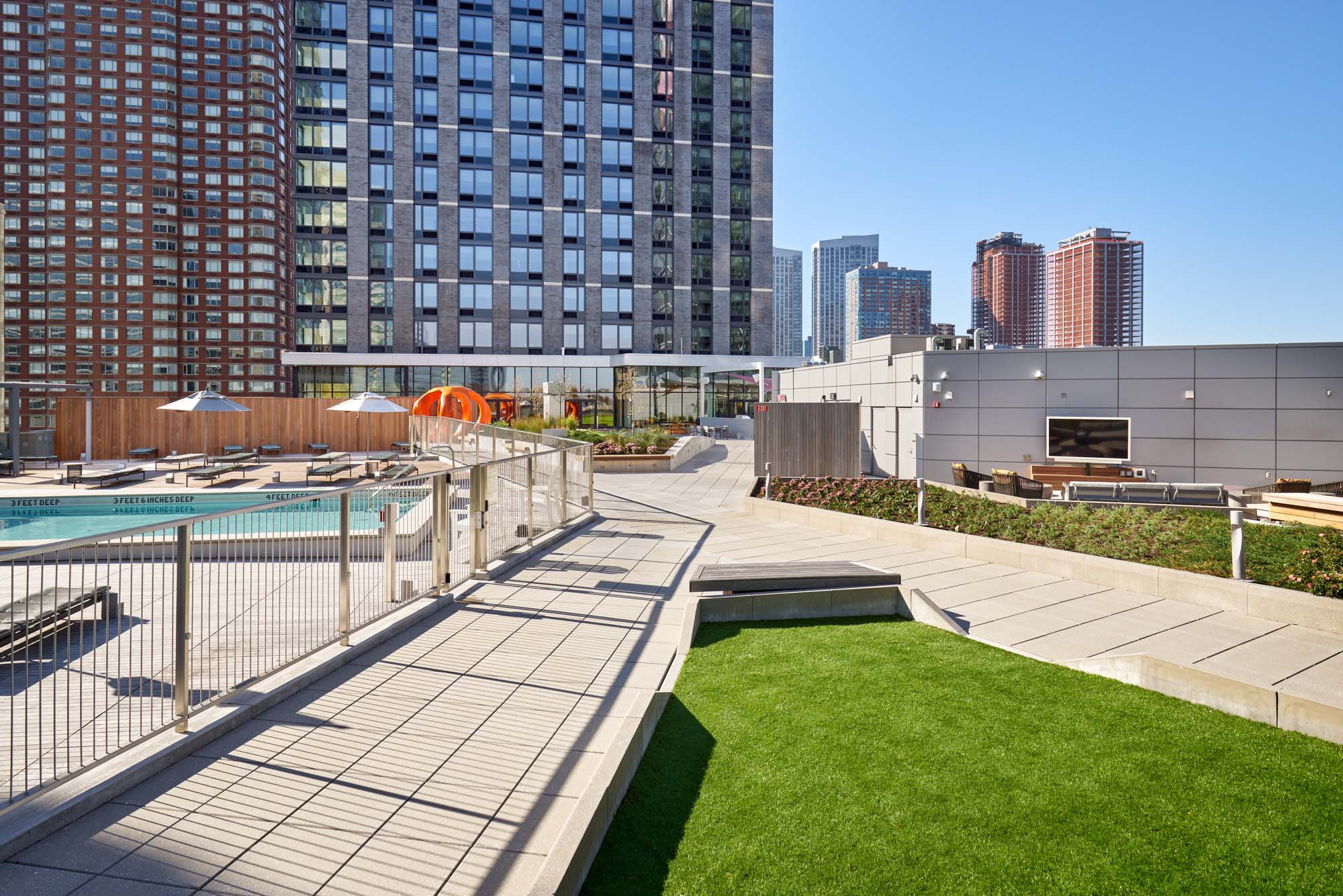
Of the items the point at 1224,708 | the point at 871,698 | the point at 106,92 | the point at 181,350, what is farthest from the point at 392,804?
the point at 106,92

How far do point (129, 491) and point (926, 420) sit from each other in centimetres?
2179

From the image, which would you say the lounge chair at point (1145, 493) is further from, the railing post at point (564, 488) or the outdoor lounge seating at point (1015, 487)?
the railing post at point (564, 488)

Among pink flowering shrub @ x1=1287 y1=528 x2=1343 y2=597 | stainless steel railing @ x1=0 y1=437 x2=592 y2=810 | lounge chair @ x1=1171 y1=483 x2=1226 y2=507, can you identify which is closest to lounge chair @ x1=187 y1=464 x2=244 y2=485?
stainless steel railing @ x1=0 y1=437 x2=592 y2=810

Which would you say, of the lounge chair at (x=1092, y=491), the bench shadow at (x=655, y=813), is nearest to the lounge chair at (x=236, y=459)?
the bench shadow at (x=655, y=813)

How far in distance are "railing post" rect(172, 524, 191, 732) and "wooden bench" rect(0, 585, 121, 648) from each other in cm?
38

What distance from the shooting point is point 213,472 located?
886 inches

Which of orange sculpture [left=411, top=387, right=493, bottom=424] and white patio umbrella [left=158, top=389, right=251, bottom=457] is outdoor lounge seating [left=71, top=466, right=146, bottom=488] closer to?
white patio umbrella [left=158, top=389, right=251, bottom=457]

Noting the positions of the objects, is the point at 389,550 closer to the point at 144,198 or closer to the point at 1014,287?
the point at 144,198

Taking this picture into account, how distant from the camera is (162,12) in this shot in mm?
102000

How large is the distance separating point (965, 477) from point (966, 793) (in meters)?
14.6

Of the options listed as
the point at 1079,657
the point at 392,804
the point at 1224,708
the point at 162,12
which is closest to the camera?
the point at 392,804

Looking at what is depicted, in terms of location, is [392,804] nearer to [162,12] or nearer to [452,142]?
[452,142]

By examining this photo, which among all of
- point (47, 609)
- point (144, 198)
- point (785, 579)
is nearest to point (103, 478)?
point (47, 609)

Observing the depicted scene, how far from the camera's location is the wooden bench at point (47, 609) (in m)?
4.28
